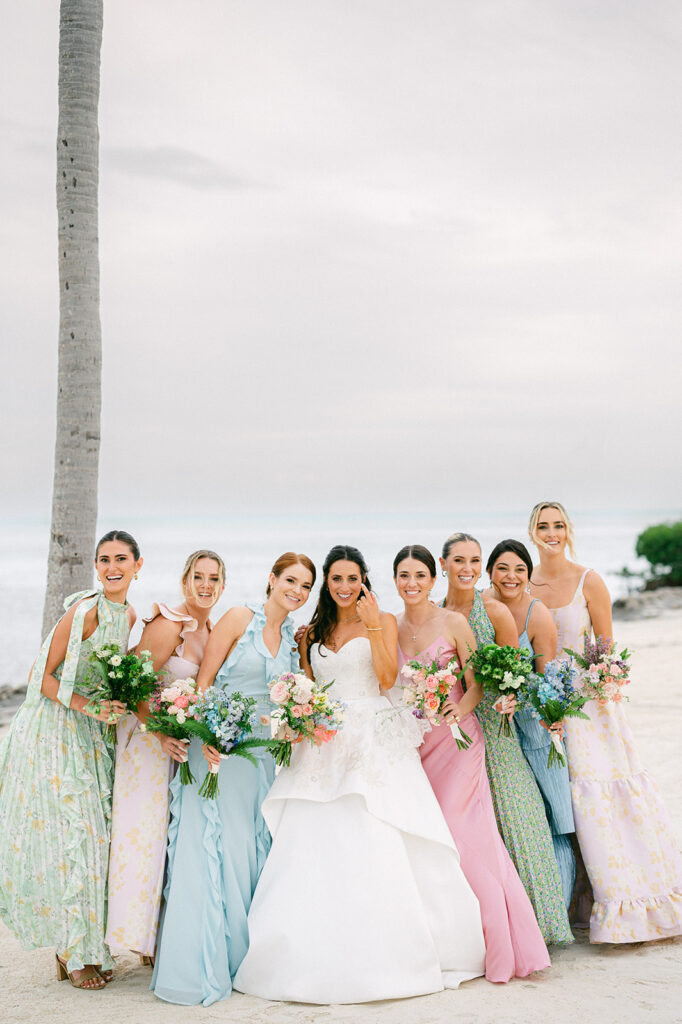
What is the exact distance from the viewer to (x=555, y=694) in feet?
17.3

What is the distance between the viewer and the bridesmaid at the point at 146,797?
5.04 metres

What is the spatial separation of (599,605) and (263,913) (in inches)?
109

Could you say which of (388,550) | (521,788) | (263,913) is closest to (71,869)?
(263,913)

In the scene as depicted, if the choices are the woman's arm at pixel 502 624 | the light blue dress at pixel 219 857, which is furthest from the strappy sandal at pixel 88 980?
the woman's arm at pixel 502 624

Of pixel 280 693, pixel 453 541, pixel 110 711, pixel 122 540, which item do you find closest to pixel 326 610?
pixel 280 693

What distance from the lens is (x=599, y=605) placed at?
5.93 metres

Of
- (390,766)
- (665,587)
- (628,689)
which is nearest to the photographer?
(390,766)

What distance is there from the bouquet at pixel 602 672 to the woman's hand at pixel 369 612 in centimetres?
118

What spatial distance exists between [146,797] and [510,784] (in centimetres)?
210

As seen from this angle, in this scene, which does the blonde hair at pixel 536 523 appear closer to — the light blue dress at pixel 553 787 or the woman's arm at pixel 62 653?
the light blue dress at pixel 553 787

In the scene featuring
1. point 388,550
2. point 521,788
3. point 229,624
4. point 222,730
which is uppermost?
point 388,550

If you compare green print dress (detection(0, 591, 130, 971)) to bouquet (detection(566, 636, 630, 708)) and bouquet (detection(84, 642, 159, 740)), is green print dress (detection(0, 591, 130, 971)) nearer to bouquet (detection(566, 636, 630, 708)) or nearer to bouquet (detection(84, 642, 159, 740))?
bouquet (detection(84, 642, 159, 740))

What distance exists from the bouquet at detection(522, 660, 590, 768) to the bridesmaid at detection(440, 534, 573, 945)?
0.29 m

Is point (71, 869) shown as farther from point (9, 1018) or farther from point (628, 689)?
point (628, 689)
